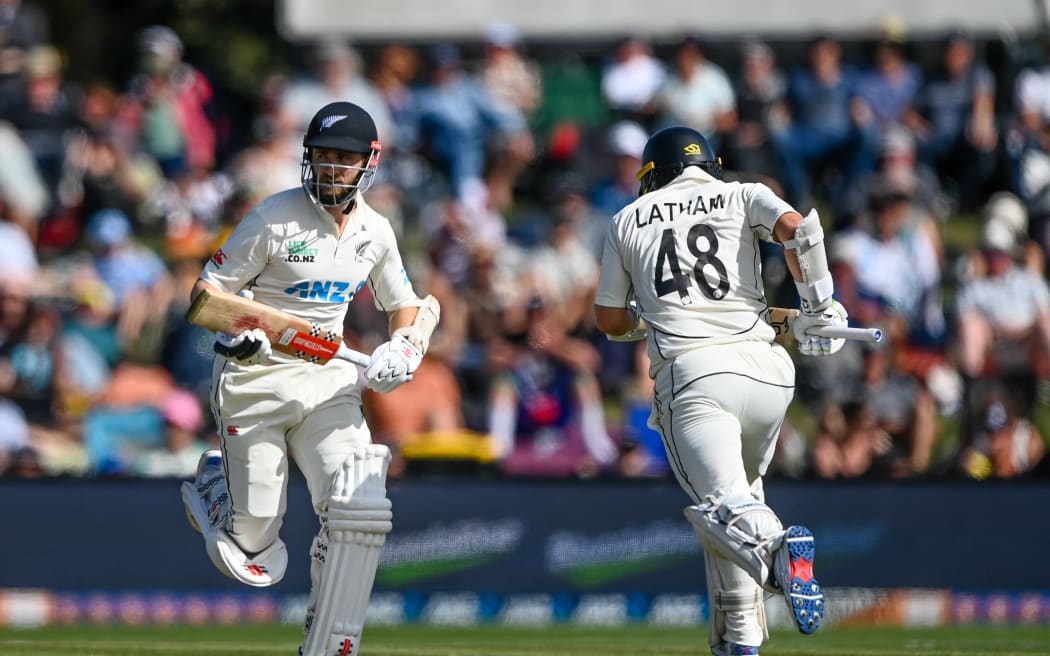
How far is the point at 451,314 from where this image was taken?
1328cm

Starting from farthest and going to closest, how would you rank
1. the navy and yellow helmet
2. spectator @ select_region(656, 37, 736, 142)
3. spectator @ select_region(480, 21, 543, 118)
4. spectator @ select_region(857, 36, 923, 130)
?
spectator @ select_region(480, 21, 543, 118)
spectator @ select_region(857, 36, 923, 130)
spectator @ select_region(656, 37, 736, 142)
the navy and yellow helmet

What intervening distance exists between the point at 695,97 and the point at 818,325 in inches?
309

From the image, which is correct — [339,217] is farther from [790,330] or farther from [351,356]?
[790,330]

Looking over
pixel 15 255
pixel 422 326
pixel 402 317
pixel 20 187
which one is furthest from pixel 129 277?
pixel 422 326

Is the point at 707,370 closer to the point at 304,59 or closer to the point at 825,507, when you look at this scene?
the point at 825,507

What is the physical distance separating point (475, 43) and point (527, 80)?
4.14 ft

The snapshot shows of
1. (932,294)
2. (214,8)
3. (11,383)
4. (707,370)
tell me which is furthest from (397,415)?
(214,8)

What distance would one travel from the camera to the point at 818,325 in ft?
24.0

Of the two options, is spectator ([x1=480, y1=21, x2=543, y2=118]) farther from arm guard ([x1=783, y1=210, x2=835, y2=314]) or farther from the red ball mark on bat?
the red ball mark on bat

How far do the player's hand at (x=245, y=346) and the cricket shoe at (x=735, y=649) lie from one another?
7.54 ft

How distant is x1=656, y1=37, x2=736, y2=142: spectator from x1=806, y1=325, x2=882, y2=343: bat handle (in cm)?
735

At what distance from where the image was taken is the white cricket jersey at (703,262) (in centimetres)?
720

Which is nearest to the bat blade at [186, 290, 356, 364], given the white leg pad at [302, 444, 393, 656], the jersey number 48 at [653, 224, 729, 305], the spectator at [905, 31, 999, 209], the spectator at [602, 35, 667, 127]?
the white leg pad at [302, 444, 393, 656]

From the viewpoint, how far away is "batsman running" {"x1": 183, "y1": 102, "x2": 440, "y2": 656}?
6.97 m
